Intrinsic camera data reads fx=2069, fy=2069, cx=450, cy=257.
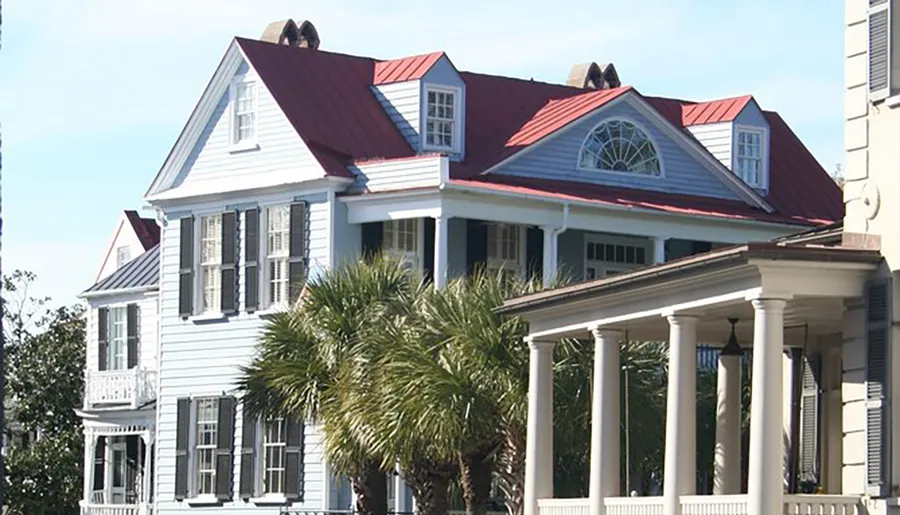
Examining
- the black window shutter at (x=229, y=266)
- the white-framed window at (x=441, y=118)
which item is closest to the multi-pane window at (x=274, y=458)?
the black window shutter at (x=229, y=266)

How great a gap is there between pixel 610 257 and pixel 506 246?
2528 mm

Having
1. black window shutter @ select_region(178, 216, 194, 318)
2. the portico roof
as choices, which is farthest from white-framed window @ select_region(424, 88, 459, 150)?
the portico roof

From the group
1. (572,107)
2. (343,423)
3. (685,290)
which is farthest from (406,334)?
(572,107)

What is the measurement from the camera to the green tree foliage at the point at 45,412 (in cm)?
4988

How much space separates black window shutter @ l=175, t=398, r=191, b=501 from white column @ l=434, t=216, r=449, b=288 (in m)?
7.30

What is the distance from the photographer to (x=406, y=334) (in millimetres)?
28984

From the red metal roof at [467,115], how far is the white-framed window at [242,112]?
2.30ft

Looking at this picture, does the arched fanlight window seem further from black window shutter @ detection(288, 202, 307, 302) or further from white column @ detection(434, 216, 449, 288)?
black window shutter @ detection(288, 202, 307, 302)

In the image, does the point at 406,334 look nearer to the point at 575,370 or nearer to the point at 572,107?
the point at 575,370

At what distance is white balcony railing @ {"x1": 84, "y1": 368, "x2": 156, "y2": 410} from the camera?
44.8 metres

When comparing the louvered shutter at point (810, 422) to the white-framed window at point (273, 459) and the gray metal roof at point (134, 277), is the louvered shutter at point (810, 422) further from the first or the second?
the gray metal roof at point (134, 277)

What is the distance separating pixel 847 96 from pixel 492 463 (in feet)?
33.2

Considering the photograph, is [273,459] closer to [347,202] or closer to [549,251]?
[347,202]

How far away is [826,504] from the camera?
19359 mm
